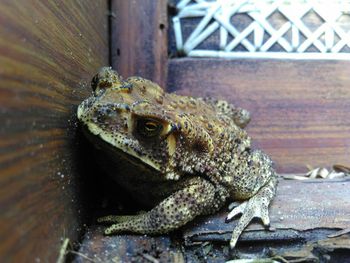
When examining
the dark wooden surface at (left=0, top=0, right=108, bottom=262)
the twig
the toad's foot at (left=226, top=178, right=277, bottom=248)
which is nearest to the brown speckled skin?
the toad's foot at (left=226, top=178, right=277, bottom=248)

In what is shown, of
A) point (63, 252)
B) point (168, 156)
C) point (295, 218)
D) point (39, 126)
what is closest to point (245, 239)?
point (295, 218)

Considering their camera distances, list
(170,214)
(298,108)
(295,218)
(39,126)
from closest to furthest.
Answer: (39,126)
(170,214)
(295,218)
(298,108)

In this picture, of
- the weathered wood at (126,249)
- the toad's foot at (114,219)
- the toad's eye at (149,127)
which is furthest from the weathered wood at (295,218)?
the toad's eye at (149,127)

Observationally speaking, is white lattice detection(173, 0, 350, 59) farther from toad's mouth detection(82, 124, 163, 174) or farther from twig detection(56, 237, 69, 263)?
twig detection(56, 237, 69, 263)

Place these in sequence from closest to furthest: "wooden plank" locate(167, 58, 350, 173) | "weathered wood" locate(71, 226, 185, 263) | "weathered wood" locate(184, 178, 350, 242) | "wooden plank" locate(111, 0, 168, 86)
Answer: "weathered wood" locate(71, 226, 185, 263), "weathered wood" locate(184, 178, 350, 242), "wooden plank" locate(111, 0, 168, 86), "wooden plank" locate(167, 58, 350, 173)

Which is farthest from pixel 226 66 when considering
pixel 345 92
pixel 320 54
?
pixel 345 92

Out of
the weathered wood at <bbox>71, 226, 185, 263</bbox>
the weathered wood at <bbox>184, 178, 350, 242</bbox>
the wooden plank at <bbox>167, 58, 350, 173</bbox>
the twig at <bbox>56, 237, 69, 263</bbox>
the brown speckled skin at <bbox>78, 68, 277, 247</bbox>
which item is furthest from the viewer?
the wooden plank at <bbox>167, 58, 350, 173</bbox>

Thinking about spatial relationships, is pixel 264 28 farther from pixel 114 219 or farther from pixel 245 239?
pixel 114 219

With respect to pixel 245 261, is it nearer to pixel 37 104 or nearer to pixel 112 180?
pixel 112 180
